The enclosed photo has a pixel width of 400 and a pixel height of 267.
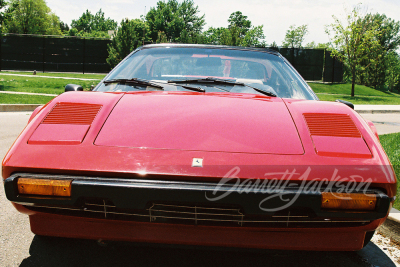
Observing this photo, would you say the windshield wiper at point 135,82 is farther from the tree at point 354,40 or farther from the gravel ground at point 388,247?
the tree at point 354,40

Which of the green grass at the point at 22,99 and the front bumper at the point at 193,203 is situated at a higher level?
the front bumper at the point at 193,203

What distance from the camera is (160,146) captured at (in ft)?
5.35

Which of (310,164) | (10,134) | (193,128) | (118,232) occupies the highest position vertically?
(193,128)

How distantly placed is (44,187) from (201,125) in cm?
79

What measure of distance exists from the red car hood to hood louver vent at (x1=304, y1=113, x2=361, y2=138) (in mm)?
106

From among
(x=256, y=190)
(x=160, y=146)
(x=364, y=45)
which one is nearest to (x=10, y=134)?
(x=160, y=146)

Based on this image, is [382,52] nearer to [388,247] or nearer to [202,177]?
[388,247]

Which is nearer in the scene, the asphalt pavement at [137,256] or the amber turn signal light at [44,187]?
the amber turn signal light at [44,187]

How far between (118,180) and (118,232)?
11.5 inches

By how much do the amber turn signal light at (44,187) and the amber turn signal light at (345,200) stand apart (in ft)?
3.74

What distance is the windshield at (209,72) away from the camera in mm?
2377

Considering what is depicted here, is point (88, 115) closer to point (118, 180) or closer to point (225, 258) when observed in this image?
point (118, 180)

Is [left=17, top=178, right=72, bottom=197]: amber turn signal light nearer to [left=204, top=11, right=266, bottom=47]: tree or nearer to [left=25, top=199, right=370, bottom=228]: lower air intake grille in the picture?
A: [left=25, top=199, right=370, bottom=228]: lower air intake grille

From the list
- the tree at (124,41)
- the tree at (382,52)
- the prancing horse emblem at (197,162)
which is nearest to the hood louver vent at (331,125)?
the prancing horse emblem at (197,162)
